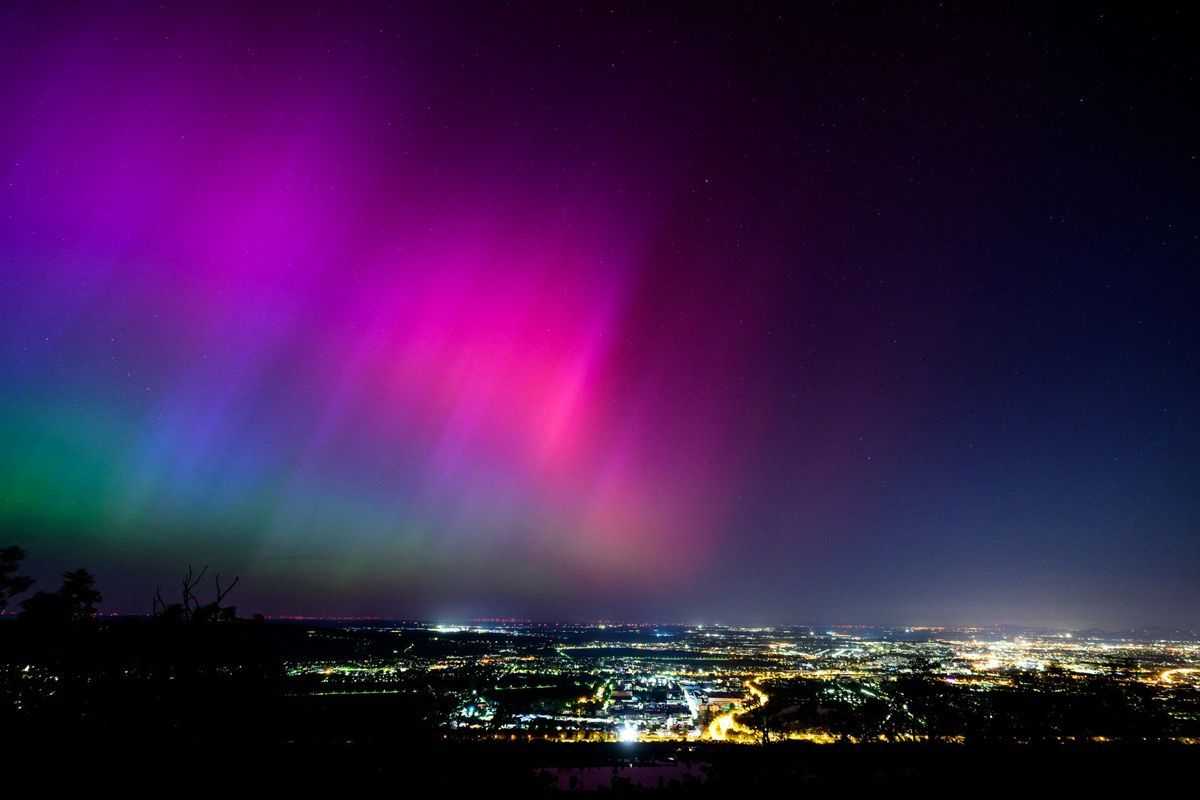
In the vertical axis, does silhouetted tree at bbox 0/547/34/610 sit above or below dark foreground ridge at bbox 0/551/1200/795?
above

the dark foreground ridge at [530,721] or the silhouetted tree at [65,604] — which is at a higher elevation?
the silhouetted tree at [65,604]

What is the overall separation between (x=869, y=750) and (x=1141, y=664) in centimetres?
8646

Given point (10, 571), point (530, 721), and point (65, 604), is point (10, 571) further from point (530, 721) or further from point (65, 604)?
point (530, 721)

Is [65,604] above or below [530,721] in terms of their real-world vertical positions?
above

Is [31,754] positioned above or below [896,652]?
above

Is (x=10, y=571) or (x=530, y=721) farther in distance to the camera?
(x=530, y=721)

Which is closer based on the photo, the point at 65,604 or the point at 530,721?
the point at 65,604

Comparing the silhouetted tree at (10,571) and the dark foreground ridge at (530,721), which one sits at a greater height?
the silhouetted tree at (10,571)

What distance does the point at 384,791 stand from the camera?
2264cm

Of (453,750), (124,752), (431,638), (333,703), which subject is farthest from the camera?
(431,638)

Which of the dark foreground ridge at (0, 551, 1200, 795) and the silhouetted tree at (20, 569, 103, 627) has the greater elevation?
the silhouetted tree at (20, 569, 103, 627)

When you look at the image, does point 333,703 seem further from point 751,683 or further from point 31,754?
point 751,683

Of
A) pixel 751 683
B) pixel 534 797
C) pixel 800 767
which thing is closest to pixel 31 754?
pixel 534 797

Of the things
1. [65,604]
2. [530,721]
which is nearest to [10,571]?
[65,604]
